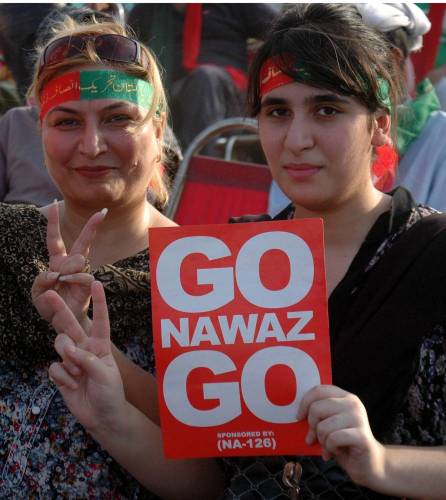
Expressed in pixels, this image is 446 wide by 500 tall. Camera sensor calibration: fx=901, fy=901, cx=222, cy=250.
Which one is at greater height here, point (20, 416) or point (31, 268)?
point (31, 268)

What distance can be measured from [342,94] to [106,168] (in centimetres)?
68

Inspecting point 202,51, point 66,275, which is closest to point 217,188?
point 202,51

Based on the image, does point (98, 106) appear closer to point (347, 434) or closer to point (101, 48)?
point (101, 48)

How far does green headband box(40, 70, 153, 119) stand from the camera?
96.7 inches

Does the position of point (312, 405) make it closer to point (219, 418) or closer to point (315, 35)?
point (219, 418)

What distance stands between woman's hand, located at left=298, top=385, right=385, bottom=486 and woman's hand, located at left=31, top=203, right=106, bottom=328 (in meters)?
0.60

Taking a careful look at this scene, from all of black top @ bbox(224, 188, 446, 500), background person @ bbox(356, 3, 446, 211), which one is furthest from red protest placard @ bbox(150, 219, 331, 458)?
background person @ bbox(356, 3, 446, 211)

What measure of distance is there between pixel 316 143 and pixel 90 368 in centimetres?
74

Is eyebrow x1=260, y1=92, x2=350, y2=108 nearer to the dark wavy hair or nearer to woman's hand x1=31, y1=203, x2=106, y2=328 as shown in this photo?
the dark wavy hair

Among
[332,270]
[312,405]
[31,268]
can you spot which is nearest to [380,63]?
[332,270]

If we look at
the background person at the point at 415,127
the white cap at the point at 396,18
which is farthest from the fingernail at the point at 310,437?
the white cap at the point at 396,18

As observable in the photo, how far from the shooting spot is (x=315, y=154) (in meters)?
2.13

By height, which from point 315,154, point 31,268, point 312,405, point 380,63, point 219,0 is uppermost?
point 380,63

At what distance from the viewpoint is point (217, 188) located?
4.50 metres
